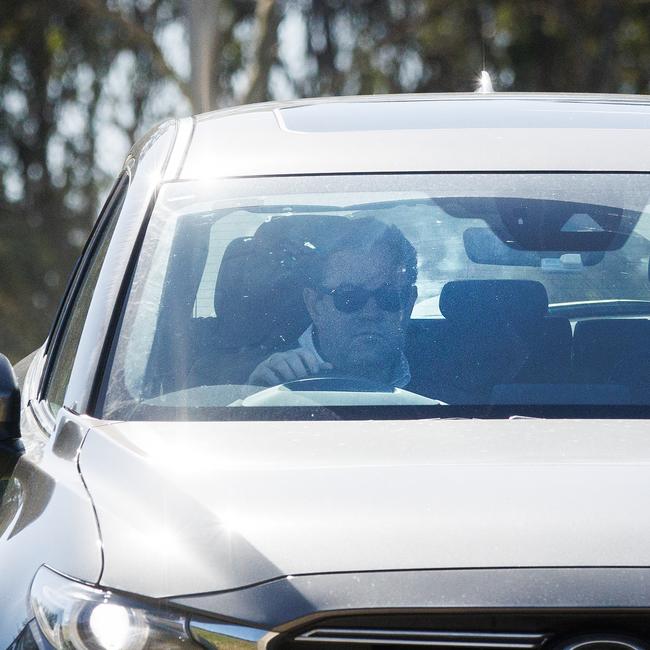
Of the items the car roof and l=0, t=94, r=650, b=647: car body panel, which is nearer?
l=0, t=94, r=650, b=647: car body panel

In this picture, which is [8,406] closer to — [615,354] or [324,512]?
[324,512]

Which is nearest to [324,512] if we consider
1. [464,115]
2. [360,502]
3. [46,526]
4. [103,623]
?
[360,502]

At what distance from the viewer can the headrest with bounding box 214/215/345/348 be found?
9.13ft

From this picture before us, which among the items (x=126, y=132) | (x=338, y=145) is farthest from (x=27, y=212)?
(x=338, y=145)

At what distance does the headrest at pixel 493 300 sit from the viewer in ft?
9.20

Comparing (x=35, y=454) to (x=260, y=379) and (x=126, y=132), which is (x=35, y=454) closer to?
(x=260, y=379)

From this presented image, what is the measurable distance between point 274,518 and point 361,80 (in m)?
21.2

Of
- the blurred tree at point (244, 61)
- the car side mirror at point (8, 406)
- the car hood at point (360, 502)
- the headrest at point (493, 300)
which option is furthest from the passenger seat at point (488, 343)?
the blurred tree at point (244, 61)

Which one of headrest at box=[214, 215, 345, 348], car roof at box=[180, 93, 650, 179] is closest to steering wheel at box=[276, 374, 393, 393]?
headrest at box=[214, 215, 345, 348]

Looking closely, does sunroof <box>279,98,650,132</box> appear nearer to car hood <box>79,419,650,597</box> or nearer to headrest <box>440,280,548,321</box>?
headrest <box>440,280,548,321</box>

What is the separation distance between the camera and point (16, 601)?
6.84 ft

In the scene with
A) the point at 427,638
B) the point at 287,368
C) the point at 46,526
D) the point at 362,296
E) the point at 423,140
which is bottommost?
the point at 427,638

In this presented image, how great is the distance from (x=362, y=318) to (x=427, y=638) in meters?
1.05

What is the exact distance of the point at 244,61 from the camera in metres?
22.7
